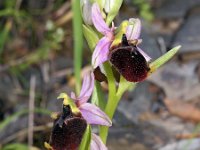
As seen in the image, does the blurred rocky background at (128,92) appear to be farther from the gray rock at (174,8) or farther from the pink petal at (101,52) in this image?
the pink petal at (101,52)

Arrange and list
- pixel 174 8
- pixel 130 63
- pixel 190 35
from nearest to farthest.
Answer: pixel 130 63 < pixel 190 35 < pixel 174 8

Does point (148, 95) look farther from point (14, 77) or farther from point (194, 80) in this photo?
point (14, 77)

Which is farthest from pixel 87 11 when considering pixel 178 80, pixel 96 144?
pixel 178 80

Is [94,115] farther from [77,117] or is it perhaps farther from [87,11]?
[87,11]

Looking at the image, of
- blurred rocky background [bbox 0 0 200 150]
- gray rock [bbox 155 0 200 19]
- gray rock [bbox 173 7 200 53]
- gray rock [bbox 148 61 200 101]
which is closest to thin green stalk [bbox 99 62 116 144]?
blurred rocky background [bbox 0 0 200 150]

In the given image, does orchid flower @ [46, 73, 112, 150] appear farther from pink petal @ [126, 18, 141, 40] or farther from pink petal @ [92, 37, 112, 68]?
→ pink petal @ [126, 18, 141, 40]

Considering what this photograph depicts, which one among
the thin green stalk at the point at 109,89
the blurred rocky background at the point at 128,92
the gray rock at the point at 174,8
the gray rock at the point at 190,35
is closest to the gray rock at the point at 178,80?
the blurred rocky background at the point at 128,92

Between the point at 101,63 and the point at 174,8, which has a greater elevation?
the point at 101,63
